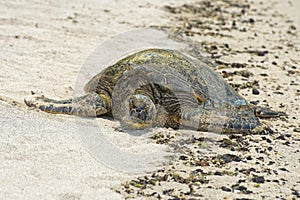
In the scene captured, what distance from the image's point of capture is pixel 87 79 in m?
5.46

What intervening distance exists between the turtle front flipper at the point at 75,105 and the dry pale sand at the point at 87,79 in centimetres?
7

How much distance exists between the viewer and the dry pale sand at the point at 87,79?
127 inches

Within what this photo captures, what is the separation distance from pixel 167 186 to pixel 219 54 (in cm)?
411

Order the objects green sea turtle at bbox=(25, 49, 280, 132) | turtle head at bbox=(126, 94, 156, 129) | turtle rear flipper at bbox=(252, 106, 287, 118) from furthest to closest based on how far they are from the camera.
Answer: turtle rear flipper at bbox=(252, 106, 287, 118), green sea turtle at bbox=(25, 49, 280, 132), turtle head at bbox=(126, 94, 156, 129)

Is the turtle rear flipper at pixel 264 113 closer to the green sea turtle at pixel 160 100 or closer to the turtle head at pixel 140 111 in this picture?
the green sea turtle at pixel 160 100

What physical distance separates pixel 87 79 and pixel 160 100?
1.30 metres

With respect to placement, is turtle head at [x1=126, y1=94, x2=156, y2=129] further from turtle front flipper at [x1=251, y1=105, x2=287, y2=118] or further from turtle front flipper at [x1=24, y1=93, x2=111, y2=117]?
turtle front flipper at [x1=251, y1=105, x2=287, y2=118]

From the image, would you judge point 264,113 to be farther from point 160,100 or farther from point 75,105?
point 75,105

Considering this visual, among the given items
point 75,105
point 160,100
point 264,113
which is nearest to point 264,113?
point 264,113

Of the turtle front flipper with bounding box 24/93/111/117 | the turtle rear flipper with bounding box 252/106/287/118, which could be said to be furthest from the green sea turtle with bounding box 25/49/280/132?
the turtle rear flipper with bounding box 252/106/287/118

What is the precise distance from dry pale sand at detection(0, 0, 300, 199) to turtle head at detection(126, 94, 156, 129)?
0.20m

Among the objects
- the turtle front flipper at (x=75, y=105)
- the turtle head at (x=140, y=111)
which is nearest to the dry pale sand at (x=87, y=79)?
the turtle front flipper at (x=75, y=105)

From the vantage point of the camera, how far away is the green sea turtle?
14.1 ft

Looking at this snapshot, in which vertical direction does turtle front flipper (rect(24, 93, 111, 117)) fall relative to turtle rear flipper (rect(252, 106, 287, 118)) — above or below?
below
